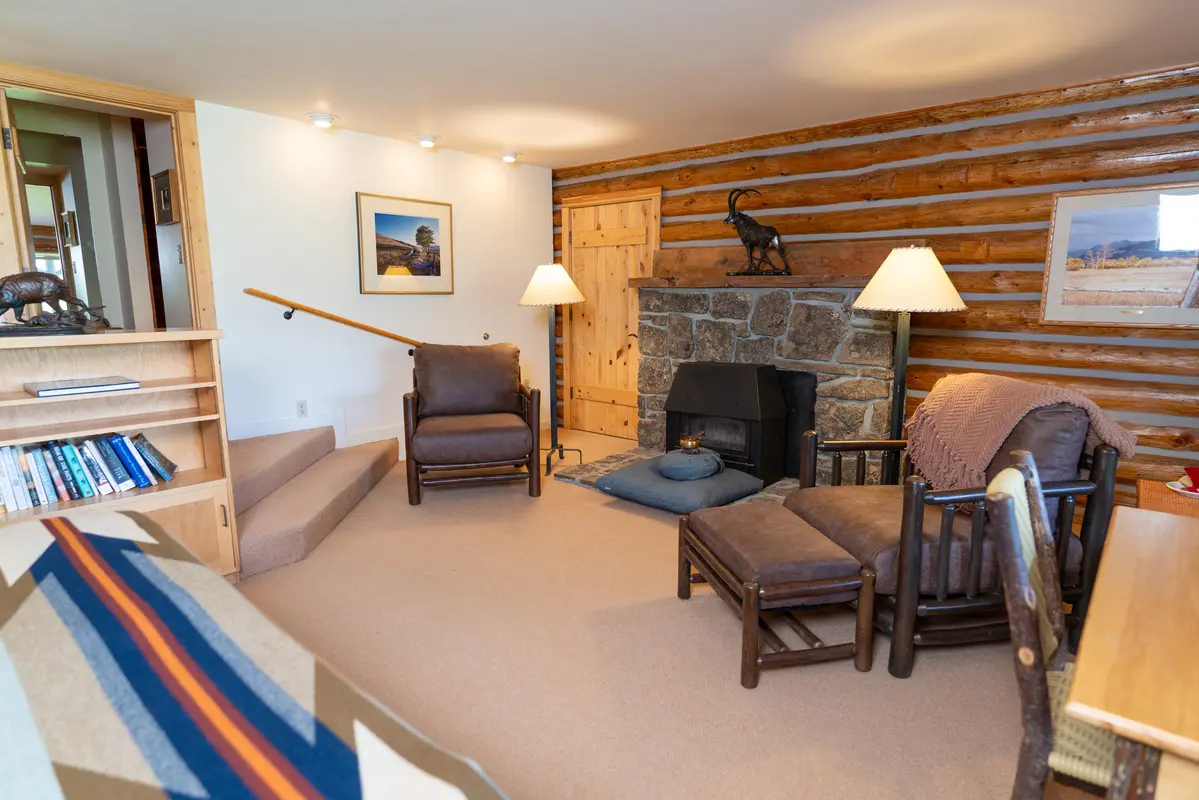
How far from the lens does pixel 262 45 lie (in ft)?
9.74

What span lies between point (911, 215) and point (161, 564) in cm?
408

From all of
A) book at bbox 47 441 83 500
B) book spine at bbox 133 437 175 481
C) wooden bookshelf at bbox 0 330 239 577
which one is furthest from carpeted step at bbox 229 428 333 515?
book at bbox 47 441 83 500

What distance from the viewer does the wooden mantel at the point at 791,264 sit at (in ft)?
12.9

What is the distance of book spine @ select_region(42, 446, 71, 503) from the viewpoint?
99.6 inches

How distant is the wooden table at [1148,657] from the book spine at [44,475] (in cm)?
317

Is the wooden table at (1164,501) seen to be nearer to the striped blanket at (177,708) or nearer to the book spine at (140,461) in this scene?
the striped blanket at (177,708)

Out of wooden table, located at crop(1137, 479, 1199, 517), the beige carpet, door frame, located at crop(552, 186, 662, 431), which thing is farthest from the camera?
door frame, located at crop(552, 186, 662, 431)

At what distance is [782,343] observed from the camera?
437 centimetres

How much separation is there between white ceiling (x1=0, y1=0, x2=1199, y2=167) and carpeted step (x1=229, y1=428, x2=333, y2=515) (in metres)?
2.03

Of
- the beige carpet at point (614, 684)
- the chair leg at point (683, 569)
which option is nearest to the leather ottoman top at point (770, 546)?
the chair leg at point (683, 569)

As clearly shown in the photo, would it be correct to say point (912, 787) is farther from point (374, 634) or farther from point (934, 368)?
point (934, 368)

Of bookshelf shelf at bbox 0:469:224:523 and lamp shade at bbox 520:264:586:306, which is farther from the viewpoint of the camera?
lamp shade at bbox 520:264:586:306

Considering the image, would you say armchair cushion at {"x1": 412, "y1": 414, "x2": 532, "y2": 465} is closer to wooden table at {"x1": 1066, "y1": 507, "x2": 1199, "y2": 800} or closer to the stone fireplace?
the stone fireplace

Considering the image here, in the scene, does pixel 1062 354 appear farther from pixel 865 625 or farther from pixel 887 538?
pixel 865 625
